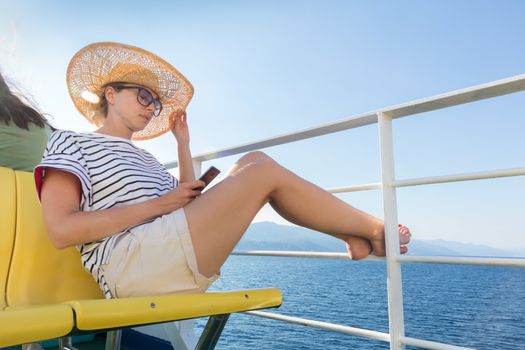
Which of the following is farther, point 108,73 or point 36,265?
point 108,73

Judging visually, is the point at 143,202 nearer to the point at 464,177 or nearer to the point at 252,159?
the point at 252,159

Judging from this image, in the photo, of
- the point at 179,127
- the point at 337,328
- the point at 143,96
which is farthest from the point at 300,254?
the point at 143,96

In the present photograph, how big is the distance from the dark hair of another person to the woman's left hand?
490mm

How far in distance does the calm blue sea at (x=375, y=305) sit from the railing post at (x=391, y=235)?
2341cm

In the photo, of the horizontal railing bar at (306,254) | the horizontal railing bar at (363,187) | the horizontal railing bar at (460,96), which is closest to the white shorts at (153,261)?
the horizontal railing bar at (306,254)

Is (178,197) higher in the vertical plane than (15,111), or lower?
lower

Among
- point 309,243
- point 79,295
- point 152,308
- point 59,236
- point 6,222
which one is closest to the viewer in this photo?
point 152,308

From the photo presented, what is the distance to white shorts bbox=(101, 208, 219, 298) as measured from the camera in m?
0.99

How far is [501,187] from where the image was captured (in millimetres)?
70562

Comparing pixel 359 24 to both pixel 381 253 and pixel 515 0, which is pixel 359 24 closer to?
pixel 515 0

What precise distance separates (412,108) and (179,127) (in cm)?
92

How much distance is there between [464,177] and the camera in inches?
46.8

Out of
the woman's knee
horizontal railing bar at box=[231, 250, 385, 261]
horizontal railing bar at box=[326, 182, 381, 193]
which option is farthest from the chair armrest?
horizontal railing bar at box=[326, 182, 381, 193]

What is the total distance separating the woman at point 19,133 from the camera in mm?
1241
